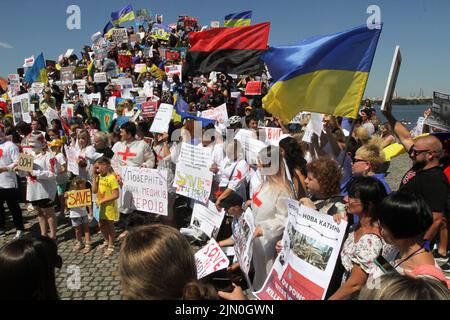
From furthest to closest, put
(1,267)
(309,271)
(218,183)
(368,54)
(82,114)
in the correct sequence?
(82,114), (218,183), (368,54), (309,271), (1,267)

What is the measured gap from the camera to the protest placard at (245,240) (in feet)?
10.6

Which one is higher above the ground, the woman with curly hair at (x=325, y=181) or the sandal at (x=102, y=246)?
the woman with curly hair at (x=325, y=181)

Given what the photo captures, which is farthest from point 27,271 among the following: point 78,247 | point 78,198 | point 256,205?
point 78,247

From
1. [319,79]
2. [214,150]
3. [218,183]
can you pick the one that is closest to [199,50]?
[214,150]

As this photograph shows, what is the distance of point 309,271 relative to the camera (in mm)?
2547

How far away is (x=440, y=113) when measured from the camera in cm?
589

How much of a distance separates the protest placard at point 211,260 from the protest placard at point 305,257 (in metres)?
0.50

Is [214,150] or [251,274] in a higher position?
[214,150]

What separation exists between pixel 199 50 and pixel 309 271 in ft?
15.6

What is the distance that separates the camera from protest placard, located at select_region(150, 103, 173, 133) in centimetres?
660

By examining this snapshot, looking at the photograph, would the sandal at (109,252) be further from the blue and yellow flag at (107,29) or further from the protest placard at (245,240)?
the blue and yellow flag at (107,29)

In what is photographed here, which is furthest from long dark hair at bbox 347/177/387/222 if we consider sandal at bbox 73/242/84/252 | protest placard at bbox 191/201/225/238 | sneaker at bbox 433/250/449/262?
sandal at bbox 73/242/84/252

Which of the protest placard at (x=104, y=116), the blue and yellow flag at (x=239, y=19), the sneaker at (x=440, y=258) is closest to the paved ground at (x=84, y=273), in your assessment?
the protest placard at (x=104, y=116)
